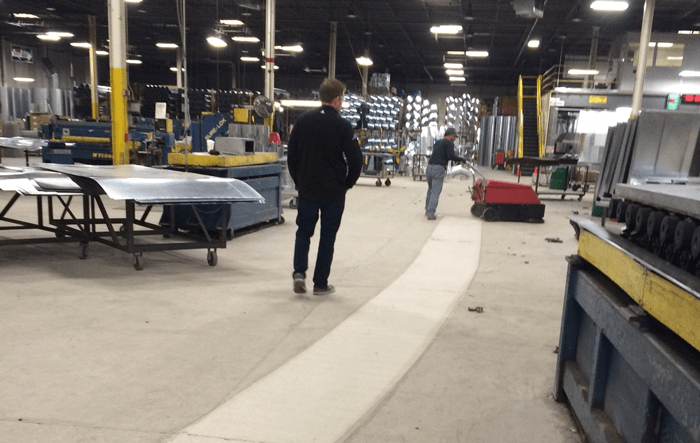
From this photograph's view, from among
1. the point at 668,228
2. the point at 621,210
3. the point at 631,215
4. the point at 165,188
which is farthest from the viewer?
the point at 165,188

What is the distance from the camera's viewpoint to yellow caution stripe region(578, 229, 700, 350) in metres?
1.53

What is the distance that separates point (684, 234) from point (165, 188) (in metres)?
4.14

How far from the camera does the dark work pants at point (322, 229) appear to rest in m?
4.39

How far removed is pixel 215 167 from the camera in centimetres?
662

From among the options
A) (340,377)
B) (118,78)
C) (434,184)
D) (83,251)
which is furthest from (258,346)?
(118,78)

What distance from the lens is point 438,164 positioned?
30.7 ft

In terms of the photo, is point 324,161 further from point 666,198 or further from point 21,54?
point 21,54

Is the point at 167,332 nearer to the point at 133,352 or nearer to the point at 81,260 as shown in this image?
the point at 133,352

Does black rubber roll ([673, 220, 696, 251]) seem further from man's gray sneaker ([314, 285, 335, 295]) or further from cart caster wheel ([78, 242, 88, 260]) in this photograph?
cart caster wheel ([78, 242, 88, 260])

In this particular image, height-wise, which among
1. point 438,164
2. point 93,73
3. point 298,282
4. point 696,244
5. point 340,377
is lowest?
point 340,377

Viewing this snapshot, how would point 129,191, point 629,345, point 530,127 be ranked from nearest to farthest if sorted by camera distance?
point 629,345, point 129,191, point 530,127

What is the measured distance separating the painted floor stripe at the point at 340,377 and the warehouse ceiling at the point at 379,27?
11.7m

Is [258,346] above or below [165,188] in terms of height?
below

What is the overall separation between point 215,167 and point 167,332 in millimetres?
3298
